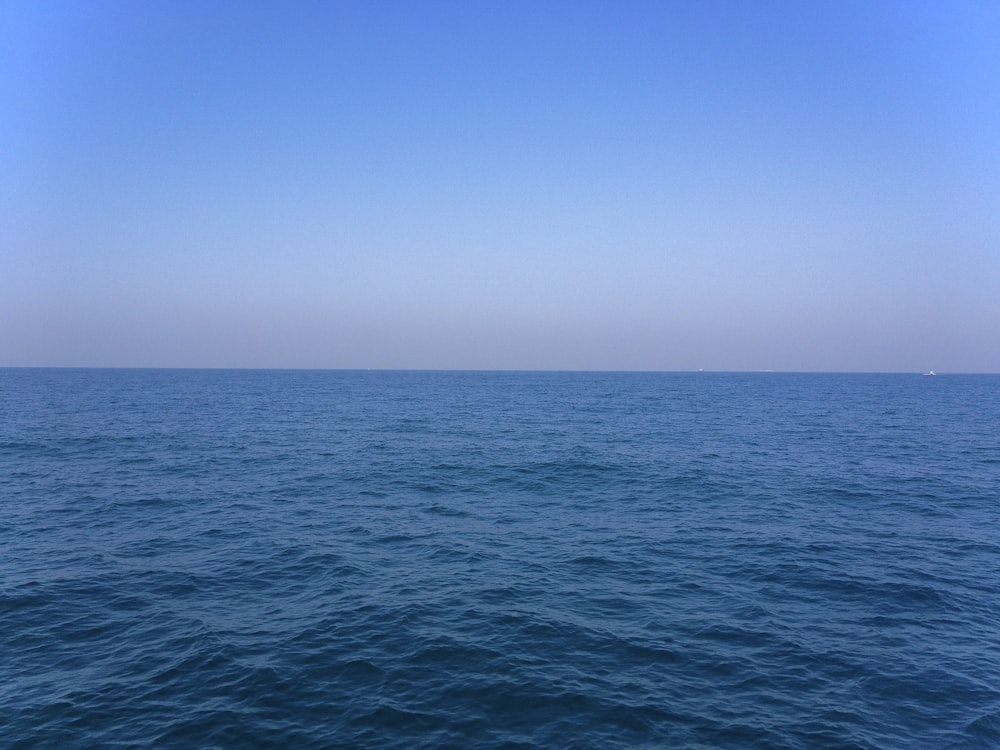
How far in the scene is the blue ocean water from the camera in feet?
58.0

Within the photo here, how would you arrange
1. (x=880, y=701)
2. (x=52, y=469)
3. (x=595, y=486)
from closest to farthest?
(x=880, y=701), (x=595, y=486), (x=52, y=469)

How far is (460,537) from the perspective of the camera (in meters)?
36.4

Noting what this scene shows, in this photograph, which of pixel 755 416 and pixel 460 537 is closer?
pixel 460 537

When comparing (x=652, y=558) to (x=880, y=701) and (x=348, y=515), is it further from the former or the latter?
(x=348, y=515)

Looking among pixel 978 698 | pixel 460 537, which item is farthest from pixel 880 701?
pixel 460 537

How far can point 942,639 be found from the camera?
23.2 metres

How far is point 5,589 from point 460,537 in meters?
22.1

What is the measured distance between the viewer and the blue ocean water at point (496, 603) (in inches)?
696

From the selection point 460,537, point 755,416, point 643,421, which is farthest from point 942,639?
point 755,416

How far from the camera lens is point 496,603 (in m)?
26.4

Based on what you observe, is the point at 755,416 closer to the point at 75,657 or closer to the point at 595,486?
the point at 595,486

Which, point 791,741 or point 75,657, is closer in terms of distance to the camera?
point 791,741

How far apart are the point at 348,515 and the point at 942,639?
32.8 meters

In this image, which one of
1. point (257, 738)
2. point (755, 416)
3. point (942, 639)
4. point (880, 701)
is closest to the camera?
point (257, 738)
